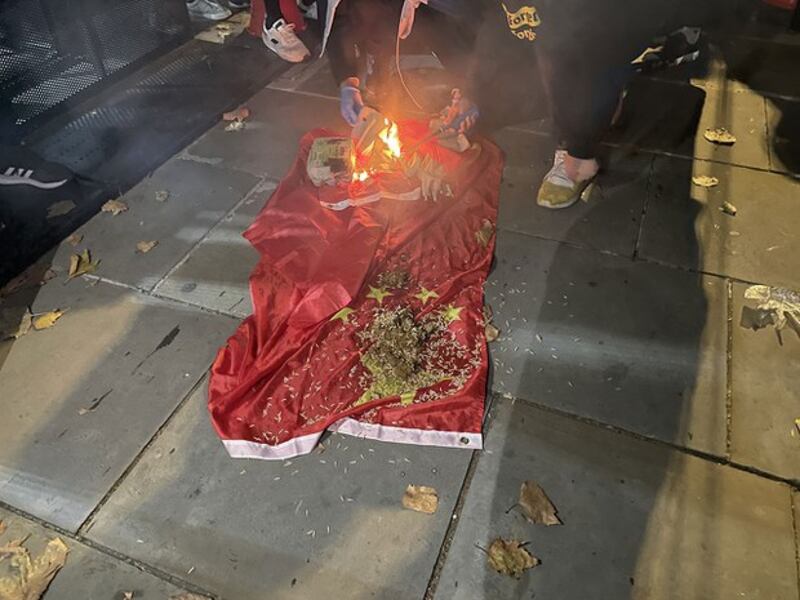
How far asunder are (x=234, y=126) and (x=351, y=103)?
1004mm

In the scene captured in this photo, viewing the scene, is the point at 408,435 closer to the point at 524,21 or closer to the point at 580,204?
the point at 580,204

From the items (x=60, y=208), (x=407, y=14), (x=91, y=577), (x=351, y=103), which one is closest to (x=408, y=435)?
(x=91, y=577)

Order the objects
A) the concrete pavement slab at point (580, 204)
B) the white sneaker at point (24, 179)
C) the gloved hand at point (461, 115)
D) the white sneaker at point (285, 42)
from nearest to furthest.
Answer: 1. the concrete pavement slab at point (580, 204)
2. the white sneaker at point (24, 179)
3. the gloved hand at point (461, 115)
4. the white sneaker at point (285, 42)

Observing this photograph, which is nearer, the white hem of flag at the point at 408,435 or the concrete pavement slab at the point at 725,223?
the white hem of flag at the point at 408,435

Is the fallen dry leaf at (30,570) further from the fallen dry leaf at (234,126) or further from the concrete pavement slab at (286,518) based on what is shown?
the fallen dry leaf at (234,126)

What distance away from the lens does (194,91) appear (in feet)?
15.6

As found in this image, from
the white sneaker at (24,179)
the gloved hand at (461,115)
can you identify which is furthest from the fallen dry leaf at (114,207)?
the gloved hand at (461,115)

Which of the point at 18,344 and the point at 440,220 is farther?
the point at 440,220

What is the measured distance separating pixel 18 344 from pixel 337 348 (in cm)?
163

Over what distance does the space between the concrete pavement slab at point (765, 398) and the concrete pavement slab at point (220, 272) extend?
7.71 feet

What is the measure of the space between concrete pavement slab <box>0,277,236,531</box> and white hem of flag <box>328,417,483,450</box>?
31.0 inches

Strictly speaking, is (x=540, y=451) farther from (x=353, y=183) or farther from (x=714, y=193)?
(x=714, y=193)

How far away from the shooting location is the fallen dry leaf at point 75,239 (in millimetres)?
3403

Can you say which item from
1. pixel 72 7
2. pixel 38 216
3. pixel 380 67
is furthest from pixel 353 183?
pixel 72 7
